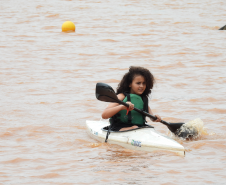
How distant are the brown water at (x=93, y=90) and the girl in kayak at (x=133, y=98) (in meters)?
0.36

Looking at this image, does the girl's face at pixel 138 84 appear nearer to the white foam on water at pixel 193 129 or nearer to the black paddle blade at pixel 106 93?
the black paddle blade at pixel 106 93

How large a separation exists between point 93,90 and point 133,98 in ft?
12.0

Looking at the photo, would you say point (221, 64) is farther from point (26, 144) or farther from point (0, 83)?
point (26, 144)

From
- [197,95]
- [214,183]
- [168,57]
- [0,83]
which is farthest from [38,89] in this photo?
[214,183]

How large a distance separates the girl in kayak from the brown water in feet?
1.18

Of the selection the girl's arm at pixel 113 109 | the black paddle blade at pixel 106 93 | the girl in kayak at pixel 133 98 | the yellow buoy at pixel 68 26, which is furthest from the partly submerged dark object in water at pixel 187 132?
the yellow buoy at pixel 68 26

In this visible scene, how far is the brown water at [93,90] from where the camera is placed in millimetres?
4469

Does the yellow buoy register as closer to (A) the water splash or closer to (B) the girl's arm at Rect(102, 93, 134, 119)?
(A) the water splash

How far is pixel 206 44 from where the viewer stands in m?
14.3

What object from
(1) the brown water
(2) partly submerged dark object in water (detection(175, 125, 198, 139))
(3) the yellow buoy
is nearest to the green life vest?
(1) the brown water

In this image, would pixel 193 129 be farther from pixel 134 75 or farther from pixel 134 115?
pixel 134 75

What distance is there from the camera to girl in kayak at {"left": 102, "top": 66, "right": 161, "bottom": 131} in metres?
5.27

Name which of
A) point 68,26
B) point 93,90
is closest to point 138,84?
point 93,90

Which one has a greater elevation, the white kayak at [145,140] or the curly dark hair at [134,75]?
the curly dark hair at [134,75]
